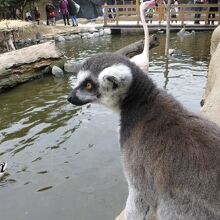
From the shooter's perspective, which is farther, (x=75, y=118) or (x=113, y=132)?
(x=75, y=118)

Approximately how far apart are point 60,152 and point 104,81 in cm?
409

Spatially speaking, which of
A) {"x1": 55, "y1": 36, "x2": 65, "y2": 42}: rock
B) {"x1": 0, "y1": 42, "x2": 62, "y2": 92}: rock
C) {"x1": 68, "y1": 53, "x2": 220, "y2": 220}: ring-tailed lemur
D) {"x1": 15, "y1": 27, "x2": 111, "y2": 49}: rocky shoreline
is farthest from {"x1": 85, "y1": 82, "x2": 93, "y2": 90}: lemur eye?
{"x1": 55, "y1": 36, "x2": 65, "y2": 42}: rock

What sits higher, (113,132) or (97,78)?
(97,78)

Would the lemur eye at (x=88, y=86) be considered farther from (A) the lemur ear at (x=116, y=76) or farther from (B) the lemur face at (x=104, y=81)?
(A) the lemur ear at (x=116, y=76)

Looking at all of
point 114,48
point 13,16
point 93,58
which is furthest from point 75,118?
point 13,16

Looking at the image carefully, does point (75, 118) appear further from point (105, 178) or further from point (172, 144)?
point (172, 144)

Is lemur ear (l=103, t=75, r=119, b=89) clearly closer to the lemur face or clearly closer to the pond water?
the lemur face

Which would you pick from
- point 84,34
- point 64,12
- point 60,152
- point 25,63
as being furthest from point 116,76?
point 64,12

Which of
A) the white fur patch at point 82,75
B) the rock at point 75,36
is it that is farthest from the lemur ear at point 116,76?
the rock at point 75,36

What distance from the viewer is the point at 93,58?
8.64ft

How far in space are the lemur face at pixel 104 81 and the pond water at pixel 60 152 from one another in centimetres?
107

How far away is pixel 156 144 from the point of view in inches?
93.6

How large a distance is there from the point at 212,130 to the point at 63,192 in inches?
128

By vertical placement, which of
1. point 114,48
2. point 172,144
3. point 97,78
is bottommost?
point 114,48
